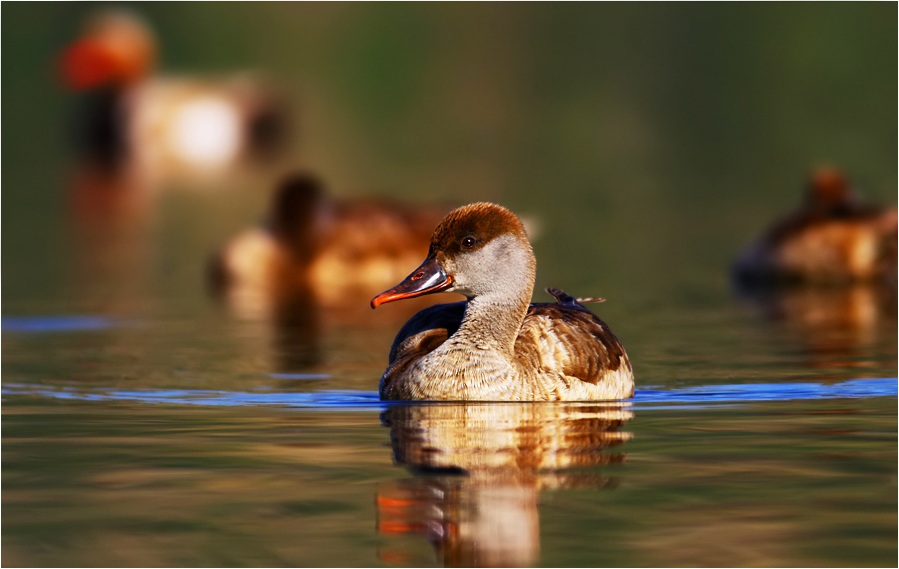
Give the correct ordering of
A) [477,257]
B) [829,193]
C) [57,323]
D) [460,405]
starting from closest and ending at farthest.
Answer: [460,405] < [477,257] < [57,323] < [829,193]

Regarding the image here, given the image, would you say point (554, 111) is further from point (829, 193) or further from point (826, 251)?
point (826, 251)

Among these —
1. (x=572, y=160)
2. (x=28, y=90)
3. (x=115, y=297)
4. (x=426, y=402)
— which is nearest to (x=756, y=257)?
(x=115, y=297)

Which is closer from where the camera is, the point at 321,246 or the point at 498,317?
the point at 498,317

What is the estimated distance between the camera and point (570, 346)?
10148 mm

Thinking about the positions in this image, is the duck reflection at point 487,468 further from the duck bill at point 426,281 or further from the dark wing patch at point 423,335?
the duck bill at point 426,281

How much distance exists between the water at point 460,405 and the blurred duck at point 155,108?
65.5 inches

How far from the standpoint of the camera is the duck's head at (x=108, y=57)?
3778 cm

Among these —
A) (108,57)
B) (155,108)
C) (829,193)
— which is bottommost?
→ (829,193)

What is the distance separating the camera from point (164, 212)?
25328 mm

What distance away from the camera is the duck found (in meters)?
9.86

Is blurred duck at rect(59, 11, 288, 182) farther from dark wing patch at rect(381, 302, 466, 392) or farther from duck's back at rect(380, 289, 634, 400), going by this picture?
duck's back at rect(380, 289, 634, 400)

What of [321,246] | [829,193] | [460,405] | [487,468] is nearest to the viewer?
[487,468]

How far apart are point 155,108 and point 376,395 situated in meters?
27.2

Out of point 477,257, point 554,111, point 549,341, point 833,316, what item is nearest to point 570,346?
point 549,341
